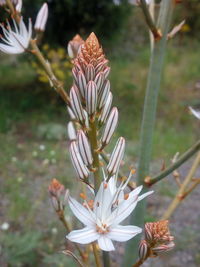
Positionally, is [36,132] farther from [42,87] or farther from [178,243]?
[178,243]

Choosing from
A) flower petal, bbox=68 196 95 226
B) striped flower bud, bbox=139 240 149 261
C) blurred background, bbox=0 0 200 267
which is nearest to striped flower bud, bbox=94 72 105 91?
flower petal, bbox=68 196 95 226

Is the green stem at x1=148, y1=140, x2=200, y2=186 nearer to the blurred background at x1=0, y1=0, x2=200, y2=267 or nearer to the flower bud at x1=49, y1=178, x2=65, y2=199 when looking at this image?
the flower bud at x1=49, y1=178, x2=65, y2=199

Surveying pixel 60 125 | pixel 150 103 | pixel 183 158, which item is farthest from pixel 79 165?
pixel 60 125

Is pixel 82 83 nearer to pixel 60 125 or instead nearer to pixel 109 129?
pixel 109 129

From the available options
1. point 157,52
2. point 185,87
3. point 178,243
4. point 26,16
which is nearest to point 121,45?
point 185,87

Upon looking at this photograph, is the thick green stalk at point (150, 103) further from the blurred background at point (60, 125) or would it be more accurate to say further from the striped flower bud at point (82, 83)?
the blurred background at point (60, 125)
